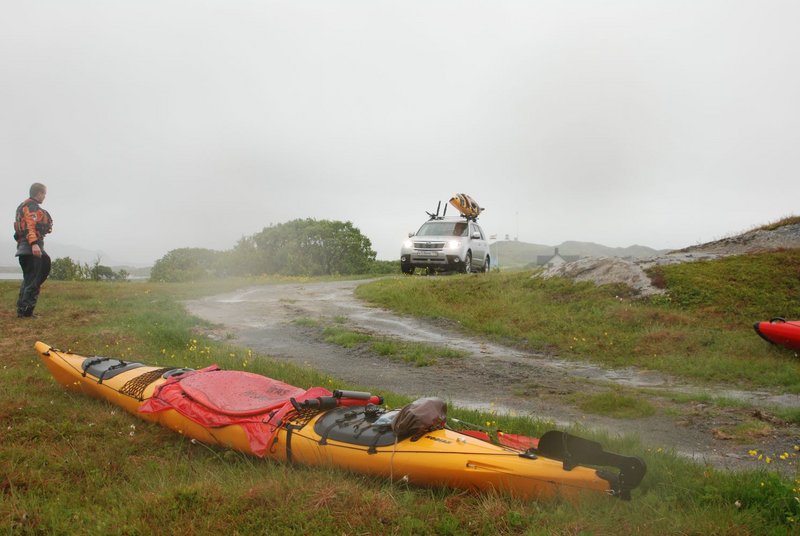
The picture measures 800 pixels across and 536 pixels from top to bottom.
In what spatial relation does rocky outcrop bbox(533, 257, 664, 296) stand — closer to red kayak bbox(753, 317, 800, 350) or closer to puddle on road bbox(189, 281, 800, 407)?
red kayak bbox(753, 317, 800, 350)

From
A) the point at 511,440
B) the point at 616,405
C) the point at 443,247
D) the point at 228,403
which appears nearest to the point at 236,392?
the point at 228,403

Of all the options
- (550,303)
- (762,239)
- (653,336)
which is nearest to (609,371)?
(653,336)

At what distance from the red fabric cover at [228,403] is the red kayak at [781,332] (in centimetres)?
731

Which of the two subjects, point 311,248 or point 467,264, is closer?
point 467,264

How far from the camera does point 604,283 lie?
45.3 feet

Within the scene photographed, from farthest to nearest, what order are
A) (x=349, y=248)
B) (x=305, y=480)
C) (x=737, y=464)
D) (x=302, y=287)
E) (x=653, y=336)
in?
1. (x=349, y=248)
2. (x=302, y=287)
3. (x=653, y=336)
4. (x=737, y=464)
5. (x=305, y=480)

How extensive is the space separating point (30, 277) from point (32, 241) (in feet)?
2.81

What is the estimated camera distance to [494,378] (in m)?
8.88

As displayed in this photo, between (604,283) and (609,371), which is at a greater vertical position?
(604,283)

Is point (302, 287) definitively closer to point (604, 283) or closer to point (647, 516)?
point (604, 283)

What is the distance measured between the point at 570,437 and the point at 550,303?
30.9ft

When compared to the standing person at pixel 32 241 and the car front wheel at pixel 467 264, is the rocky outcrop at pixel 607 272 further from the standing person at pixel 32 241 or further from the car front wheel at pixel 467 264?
the standing person at pixel 32 241

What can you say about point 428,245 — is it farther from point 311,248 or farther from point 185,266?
point 185,266

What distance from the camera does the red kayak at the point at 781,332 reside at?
9.24m
